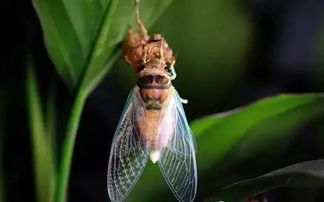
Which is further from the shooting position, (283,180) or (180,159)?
(180,159)

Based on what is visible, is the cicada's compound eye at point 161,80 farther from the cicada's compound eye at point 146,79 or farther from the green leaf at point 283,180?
the green leaf at point 283,180

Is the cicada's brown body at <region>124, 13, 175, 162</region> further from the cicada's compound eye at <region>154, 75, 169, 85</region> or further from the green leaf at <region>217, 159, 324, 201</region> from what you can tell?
the green leaf at <region>217, 159, 324, 201</region>

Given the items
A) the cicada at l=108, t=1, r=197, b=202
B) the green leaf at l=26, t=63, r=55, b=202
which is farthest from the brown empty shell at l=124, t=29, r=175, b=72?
the green leaf at l=26, t=63, r=55, b=202

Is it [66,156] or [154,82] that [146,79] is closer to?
[154,82]

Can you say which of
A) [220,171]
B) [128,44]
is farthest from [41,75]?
[220,171]

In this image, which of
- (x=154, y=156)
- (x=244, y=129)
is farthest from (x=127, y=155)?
(x=244, y=129)

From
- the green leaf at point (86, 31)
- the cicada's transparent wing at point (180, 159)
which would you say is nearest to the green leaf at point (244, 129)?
the cicada's transparent wing at point (180, 159)

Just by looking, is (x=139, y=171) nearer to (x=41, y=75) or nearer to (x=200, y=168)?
(x=200, y=168)
